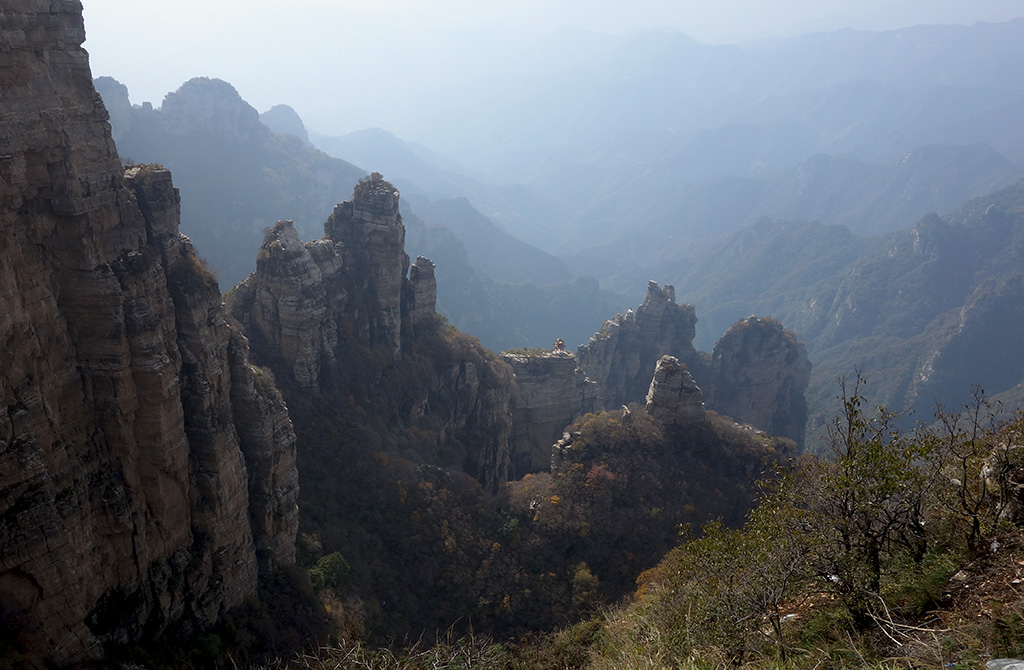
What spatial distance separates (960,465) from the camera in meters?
11.5

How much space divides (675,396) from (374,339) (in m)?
21.7

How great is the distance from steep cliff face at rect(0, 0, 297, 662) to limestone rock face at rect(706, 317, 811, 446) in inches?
2744

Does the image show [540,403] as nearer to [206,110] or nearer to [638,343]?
[638,343]

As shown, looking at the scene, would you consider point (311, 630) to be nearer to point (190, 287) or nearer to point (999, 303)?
point (190, 287)

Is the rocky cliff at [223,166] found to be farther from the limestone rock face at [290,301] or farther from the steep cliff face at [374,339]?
the limestone rock face at [290,301]

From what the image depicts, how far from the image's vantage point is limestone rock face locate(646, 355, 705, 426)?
144ft

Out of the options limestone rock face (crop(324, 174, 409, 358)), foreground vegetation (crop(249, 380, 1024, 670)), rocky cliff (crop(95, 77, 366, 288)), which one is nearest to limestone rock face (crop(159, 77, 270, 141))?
rocky cliff (crop(95, 77, 366, 288))

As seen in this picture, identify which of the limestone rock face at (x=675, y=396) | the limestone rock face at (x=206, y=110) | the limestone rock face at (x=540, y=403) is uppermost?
the limestone rock face at (x=206, y=110)

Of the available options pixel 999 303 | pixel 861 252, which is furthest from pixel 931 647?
pixel 861 252

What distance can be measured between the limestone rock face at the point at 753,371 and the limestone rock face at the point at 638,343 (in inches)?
238

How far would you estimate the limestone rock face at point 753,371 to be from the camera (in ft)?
263

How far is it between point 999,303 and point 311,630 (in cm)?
12289

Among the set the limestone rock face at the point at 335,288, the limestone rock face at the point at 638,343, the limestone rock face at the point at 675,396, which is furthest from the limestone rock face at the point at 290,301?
the limestone rock face at the point at 638,343

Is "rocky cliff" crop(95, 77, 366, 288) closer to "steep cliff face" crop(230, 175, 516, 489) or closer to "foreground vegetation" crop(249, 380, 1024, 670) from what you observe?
"steep cliff face" crop(230, 175, 516, 489)
